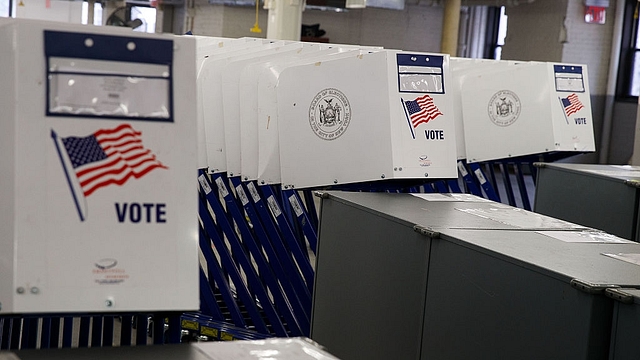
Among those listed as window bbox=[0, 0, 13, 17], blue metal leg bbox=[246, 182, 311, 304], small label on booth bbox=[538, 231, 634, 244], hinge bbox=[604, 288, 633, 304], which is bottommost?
blue metal leg bbox=[246, 182, 311, 304]

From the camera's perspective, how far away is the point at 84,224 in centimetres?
166

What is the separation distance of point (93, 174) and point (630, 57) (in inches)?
557

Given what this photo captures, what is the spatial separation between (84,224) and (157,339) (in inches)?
11.4

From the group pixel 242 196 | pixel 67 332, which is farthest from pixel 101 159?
pixel 242 196

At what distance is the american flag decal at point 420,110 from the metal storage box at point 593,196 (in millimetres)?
1128

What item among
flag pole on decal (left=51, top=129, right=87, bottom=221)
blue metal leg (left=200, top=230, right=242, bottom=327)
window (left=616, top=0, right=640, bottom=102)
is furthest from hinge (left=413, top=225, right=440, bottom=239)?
window (left=616, top=0, right=640, bottom=102)

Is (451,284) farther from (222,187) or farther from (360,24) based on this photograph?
(360,24)

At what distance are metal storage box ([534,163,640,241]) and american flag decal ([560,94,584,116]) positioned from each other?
3.36ft

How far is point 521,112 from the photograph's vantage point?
6.35 meters

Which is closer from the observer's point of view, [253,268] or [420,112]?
[420,112]

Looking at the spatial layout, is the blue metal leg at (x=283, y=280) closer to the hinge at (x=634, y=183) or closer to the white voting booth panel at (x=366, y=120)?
the white voting booth panel at (x=366, y=120)

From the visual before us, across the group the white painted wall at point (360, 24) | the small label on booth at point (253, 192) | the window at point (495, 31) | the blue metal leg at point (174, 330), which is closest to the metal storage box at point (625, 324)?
the blue metal leg at point (174, 330)

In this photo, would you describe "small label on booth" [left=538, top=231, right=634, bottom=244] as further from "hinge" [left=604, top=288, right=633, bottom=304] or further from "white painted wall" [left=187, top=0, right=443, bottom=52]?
"white painted wall" [left=187, top=0, right=443, bottom=52]

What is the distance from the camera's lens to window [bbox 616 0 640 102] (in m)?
14.5
